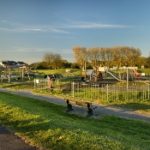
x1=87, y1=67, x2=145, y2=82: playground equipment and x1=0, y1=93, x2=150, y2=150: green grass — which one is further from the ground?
x1=87, y1=67, x2=145, y2=82: playground equipment

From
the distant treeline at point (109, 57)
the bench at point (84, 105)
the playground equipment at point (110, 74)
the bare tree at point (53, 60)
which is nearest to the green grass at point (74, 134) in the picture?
the bench at point (84, 105)

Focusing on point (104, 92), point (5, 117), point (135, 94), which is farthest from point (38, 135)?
point (104, 92)

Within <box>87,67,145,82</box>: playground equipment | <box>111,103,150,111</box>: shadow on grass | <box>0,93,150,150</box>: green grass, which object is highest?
<box>87,67,145,82</box>: playground equipment

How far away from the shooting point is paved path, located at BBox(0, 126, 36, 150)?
1196 centimetres

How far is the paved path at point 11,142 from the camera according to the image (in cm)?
1196

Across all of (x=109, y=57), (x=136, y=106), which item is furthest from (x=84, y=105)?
(x=109, y=57)

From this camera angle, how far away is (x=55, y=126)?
15.1 m

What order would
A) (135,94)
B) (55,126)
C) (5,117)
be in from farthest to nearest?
(135,94)
(5,117)
(55,126)

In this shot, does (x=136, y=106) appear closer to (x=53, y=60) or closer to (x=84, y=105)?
(x=84, y=105)

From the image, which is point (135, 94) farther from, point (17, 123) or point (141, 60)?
point (141, 60)

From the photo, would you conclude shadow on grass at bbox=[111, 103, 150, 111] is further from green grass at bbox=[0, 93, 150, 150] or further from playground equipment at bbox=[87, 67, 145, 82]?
playground equipment at bbox=[87, 67, 145, 82]

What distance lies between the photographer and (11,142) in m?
12.9

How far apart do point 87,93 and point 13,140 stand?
23.2 meters

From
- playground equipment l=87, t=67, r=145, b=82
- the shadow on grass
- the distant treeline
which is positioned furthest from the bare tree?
the shadow on grass
